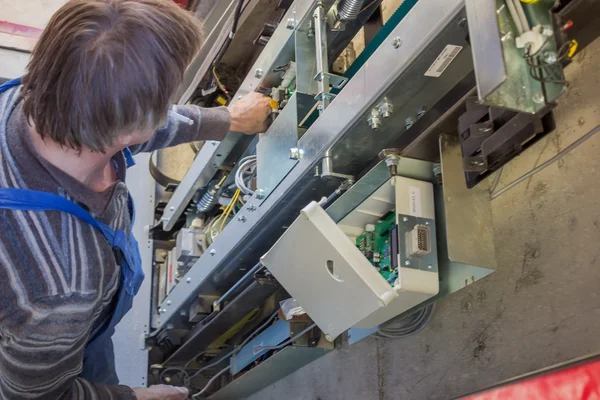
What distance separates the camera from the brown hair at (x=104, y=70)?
1028 millimetres

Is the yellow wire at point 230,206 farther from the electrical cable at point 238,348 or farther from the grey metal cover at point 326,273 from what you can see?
the grey metal cover at point 326,273

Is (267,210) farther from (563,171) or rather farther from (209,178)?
(563,171)

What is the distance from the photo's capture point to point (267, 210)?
171cm

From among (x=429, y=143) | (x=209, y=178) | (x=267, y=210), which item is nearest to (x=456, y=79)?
(x=429, y=143)

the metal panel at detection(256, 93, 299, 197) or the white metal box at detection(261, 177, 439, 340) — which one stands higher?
the metal panel at detection(256, 93, 299, 197)

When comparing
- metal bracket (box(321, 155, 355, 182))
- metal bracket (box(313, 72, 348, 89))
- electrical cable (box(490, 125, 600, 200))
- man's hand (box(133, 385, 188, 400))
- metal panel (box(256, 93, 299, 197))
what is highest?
metal bracket (box(313, 72, 348, 89))

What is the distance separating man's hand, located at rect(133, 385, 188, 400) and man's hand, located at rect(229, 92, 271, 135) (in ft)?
2.42

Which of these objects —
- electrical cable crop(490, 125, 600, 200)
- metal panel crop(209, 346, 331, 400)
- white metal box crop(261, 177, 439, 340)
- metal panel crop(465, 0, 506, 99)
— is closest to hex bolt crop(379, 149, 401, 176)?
white metal box crop(261, 177, 439, 340)

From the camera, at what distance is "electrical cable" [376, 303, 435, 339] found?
62.1 inches

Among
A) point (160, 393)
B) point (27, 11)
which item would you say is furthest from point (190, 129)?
point (27, 11)

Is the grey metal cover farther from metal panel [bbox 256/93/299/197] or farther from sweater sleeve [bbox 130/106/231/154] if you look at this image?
sweater sleeve [bbox 130/106/231/154]

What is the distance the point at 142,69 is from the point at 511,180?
85 centimetres

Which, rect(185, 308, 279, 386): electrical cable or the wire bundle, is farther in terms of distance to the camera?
rect(185, 308, 279, 386): electrical cable

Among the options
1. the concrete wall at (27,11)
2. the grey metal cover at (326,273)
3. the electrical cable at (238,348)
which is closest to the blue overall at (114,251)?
the grey metal cover at (326,273)
